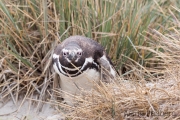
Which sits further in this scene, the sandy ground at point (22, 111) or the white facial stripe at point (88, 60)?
the sandy ground at point (22, 111)

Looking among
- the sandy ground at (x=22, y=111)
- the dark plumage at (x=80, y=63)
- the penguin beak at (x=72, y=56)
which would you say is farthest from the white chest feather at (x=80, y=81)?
the sandy ground at (x=22, y=111)

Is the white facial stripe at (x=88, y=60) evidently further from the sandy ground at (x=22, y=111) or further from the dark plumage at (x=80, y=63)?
the sandy ground at (x=22, y=111)

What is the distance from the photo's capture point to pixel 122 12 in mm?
3789

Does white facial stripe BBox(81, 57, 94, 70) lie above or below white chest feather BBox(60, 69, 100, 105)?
above

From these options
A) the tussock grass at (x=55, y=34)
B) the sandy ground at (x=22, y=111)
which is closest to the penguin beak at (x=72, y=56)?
the tussock grass at (x=55, y=34)

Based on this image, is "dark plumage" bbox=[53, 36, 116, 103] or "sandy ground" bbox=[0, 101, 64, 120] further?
"sandy ground" bbox=[0, 101, 64, 120]

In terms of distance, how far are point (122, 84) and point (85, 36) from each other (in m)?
1.07

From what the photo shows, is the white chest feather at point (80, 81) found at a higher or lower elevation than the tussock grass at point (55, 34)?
lower

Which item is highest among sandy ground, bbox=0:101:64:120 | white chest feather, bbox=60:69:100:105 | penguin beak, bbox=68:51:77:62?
penguin beak, bbox=68:51:77:62

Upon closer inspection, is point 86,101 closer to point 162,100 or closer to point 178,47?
point 162,100

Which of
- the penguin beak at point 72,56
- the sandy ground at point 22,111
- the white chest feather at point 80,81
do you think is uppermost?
the penguin beak at point 72,56

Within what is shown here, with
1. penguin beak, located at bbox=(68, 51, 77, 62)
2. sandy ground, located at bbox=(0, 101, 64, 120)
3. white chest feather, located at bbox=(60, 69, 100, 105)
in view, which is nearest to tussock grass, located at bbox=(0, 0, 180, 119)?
sandy ground, located at bbox=(0, 101, 64, 120)

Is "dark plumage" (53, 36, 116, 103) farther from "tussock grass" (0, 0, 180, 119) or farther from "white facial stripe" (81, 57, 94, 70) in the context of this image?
"tussock grass" (0, 0, 180, 119)

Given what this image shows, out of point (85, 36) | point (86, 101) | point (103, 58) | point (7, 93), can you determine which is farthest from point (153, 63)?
point (7, 93)
